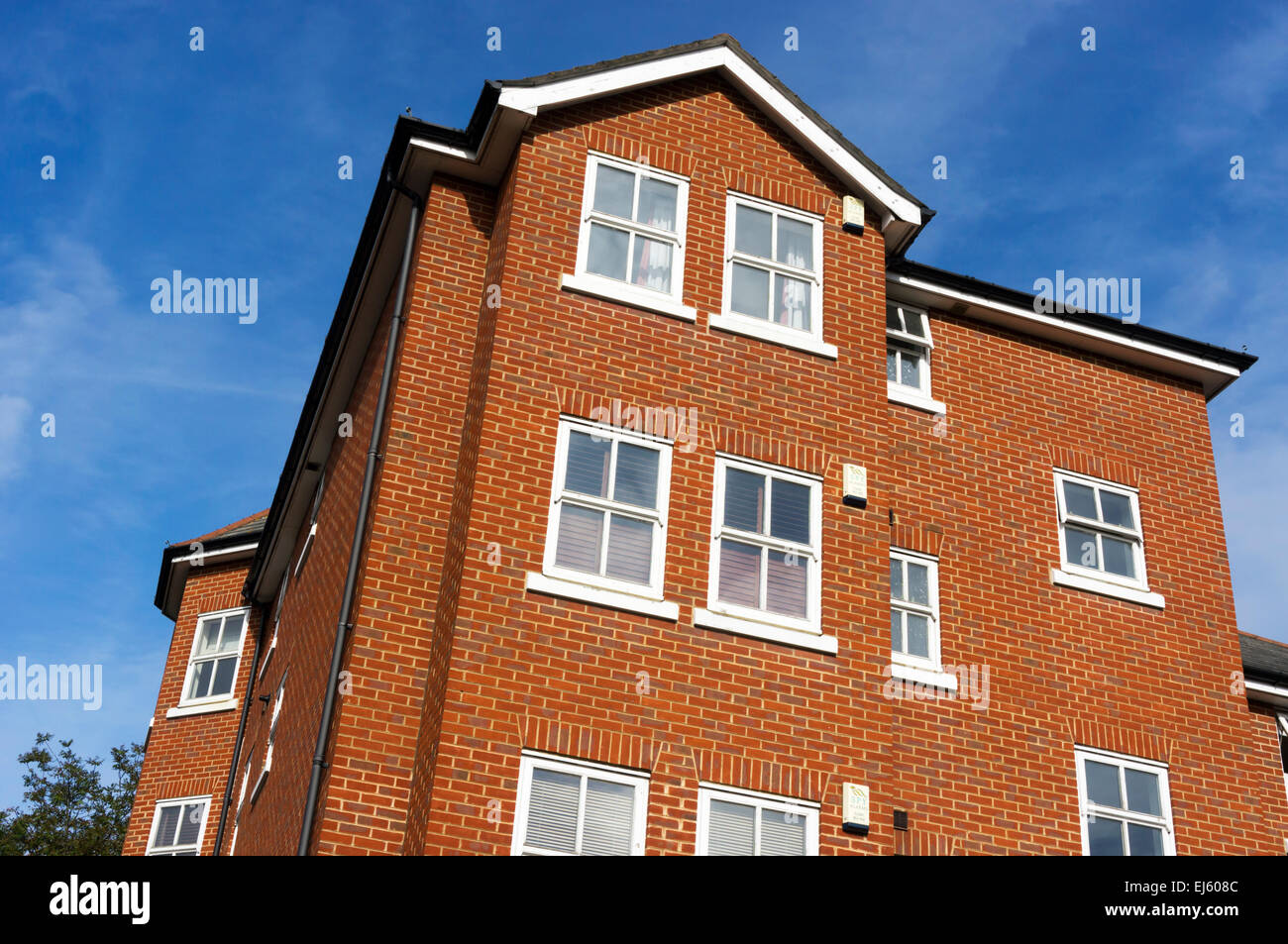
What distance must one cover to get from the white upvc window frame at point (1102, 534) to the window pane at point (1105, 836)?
8.71ft

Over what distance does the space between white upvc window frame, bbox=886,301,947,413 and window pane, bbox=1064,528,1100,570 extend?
6.76 feet

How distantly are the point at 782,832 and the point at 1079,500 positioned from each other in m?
6.39

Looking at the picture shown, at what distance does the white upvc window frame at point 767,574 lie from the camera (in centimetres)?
1235

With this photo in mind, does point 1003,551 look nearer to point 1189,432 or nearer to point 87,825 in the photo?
point 1189,432

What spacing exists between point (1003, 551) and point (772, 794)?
4.82 metres

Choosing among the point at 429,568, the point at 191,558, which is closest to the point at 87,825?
the point at 191,558

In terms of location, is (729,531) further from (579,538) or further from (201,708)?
(201,708)

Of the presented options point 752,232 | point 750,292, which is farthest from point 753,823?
point 752,232

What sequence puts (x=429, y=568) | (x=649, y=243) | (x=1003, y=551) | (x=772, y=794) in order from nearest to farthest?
1. (x=772, y=794)
2. (x=429, y=568)
3. (x=649, y=243)
4. (x=1003, y=551)

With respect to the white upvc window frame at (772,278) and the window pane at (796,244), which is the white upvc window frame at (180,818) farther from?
the window pane at (796,244)

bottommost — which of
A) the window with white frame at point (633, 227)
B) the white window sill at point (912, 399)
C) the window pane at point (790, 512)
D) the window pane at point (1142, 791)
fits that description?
the window pane at point (1142, 791)

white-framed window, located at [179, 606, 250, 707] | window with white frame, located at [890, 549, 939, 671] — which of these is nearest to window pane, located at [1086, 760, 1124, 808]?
window with white frame, located at [890, 549, 939, 671]

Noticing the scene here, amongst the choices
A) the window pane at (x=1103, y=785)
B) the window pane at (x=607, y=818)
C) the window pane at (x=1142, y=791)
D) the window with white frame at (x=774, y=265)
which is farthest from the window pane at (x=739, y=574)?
the window pane at (x=1142, y=791)

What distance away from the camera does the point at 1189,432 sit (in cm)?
1700
